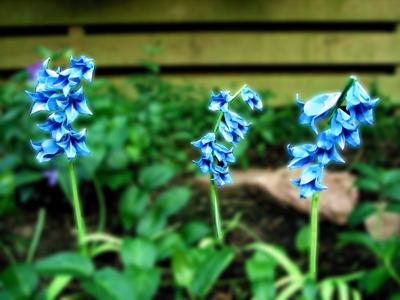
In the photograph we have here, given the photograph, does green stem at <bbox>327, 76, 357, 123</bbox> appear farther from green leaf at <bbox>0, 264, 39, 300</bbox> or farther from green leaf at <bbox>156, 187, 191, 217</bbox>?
green leaf at <bbox>156, 187, 191, 217</bbox>

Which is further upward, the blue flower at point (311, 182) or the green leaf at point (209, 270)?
the green leaf at point (209, 270)

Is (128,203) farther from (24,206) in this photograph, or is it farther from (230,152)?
(230,152)

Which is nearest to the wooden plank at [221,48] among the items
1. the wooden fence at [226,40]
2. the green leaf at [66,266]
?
the wooden fence at [226,40]

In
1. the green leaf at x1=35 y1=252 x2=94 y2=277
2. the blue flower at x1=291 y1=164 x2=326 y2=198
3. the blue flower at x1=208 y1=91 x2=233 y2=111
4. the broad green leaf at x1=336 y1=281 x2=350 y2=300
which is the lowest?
the blue flower at x1=291 y1=164 x2=326 y2=198

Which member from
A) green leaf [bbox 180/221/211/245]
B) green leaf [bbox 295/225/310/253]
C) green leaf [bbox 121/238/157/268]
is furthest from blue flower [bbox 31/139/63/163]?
green leaf [bbox 295/225/310/253]

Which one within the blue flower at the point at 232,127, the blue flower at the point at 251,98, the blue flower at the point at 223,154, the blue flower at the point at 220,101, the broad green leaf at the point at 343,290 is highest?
the broad green leaf at the point at 343,290

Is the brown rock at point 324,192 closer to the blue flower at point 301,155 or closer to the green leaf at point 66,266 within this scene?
the green leaf at point 66,266
